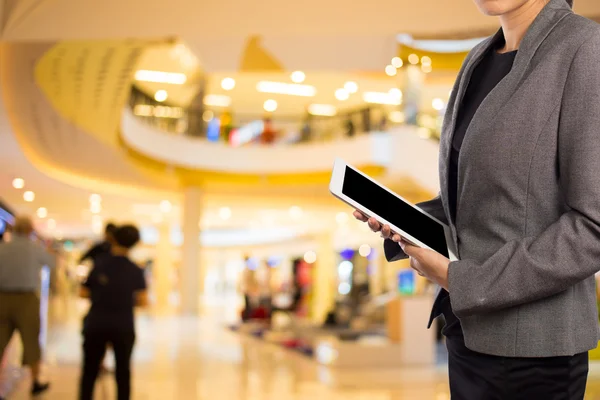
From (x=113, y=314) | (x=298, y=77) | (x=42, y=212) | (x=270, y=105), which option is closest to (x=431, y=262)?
(x=113, y=314)

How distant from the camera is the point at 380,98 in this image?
24.8m

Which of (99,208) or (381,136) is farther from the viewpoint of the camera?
(99,208)

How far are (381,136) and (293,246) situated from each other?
22203 millimetres

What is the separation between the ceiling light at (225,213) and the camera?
2733cm

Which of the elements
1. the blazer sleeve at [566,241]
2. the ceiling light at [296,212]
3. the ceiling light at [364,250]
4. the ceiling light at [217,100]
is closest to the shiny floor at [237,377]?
the blazer sleeve at [566,241]

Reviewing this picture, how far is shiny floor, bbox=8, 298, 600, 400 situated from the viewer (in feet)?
23.1

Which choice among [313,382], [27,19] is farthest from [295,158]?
[27,19]

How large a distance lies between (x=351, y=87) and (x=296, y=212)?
5.61 metres

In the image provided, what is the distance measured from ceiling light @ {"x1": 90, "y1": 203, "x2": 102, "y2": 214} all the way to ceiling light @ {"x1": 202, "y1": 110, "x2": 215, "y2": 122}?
6.29 meters

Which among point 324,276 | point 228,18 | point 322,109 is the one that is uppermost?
point 322,109

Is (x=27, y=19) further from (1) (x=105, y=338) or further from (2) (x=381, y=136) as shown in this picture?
(2) (x=381, y=136)

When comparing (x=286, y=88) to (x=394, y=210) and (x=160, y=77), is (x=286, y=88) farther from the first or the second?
(x=394, y=210)

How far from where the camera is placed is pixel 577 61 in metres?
1.24

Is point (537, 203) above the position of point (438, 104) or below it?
below
